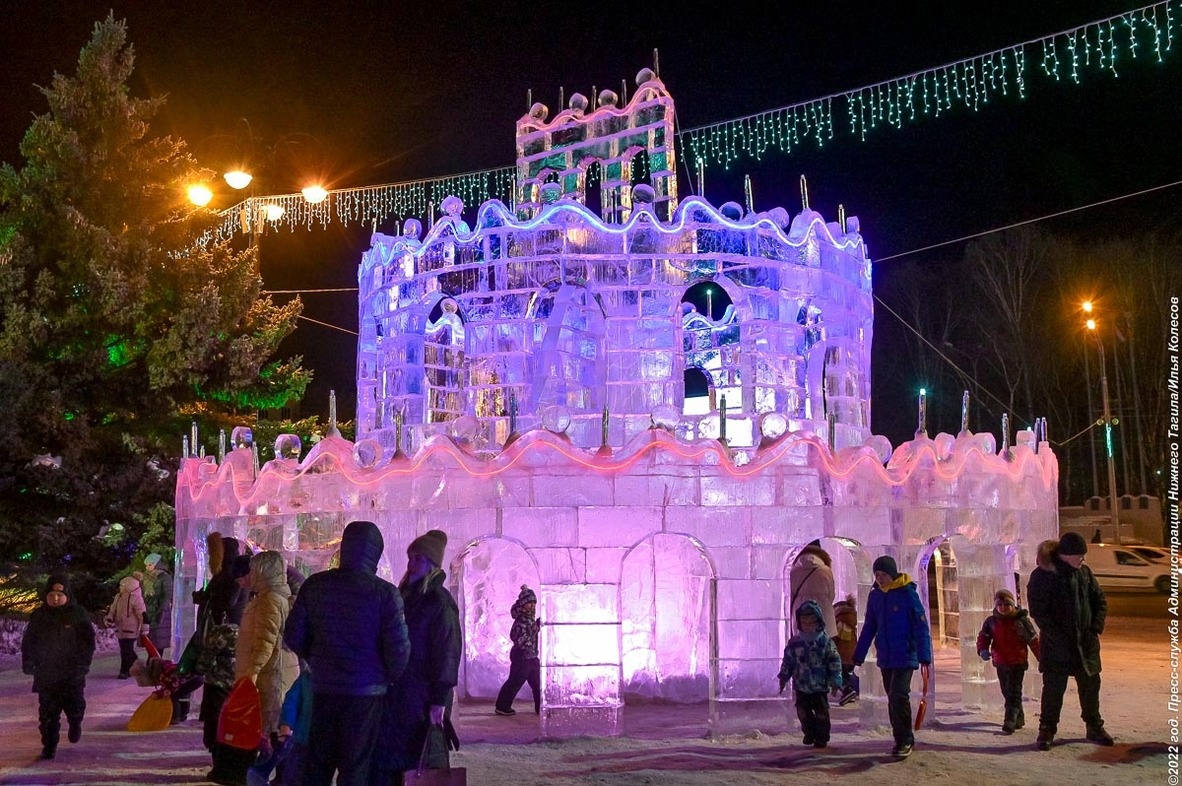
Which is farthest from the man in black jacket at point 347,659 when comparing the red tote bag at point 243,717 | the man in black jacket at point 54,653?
the man in black jacket at point 54,653

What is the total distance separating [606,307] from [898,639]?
584 cm

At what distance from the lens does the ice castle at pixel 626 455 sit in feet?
31.3

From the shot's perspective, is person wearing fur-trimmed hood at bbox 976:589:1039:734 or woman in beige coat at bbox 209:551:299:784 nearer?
woman in beige coat at bbox 209:551:299:784

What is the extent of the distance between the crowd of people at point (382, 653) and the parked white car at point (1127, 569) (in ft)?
63.2

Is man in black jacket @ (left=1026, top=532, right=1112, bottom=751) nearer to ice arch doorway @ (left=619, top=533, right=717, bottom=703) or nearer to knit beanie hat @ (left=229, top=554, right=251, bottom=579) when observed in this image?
ice arch doorway @ (left=619, top=533, right=717, bottom=703)

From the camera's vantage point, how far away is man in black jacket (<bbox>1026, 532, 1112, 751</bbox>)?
27.7ft

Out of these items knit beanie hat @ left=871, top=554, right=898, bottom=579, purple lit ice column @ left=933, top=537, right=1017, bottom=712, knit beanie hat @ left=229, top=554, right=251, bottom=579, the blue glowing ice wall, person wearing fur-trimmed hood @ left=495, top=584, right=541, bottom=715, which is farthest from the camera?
the blue glowing ice wall

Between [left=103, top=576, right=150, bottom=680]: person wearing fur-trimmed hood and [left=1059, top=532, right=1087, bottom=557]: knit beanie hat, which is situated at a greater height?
[left=1059, top=532, right=1087, bottom=557]: knit beanie hat

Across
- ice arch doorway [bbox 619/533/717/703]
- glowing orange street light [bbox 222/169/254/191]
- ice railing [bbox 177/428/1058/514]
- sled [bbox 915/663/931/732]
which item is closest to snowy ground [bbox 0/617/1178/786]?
sled [bbox 915/663/931/732]

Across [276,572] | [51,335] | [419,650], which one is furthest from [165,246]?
[419,650]

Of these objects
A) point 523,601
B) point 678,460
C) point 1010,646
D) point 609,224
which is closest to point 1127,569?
point 1010,646

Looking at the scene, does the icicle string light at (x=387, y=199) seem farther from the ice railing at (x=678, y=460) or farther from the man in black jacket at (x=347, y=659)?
the man in black jacket at (x=347, y=659)

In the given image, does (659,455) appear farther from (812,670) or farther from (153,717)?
(153,717)

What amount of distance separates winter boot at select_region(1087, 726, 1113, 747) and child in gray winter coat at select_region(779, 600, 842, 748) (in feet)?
7.06
